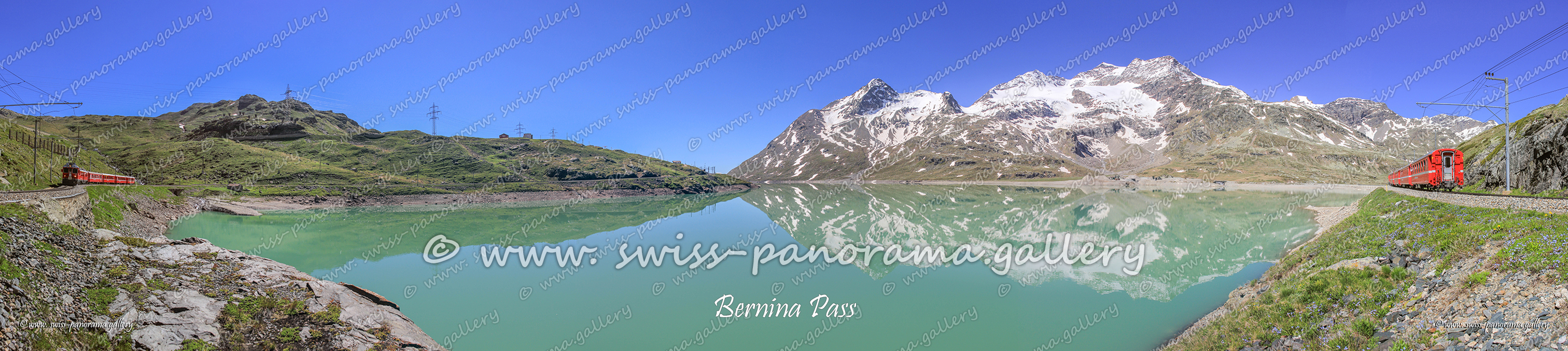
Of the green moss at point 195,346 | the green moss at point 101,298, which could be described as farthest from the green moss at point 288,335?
the green moss at point 101,298

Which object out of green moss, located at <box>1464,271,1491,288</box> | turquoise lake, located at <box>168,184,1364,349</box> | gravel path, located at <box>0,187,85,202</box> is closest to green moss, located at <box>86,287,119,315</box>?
turquoise lake, located at <box>168,184,1364,349</box>

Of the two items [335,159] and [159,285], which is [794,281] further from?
[335,159]

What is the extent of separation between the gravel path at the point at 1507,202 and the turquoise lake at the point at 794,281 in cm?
607

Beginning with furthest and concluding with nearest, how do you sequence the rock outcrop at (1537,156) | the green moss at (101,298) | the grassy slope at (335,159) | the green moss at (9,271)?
the grassy slope at (335,159) → the rock outcrop at (1537,156) → the green moss at (101,298) → the green moss at (9,271)

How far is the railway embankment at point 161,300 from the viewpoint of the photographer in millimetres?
8070

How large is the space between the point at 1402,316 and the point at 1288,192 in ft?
355

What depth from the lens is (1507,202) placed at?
1831cm

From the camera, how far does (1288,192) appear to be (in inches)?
3364

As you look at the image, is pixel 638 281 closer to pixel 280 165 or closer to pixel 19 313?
pixel 19 313

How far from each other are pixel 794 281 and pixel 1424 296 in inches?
627

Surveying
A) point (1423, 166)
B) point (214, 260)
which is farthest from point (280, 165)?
point (1423, 166)
